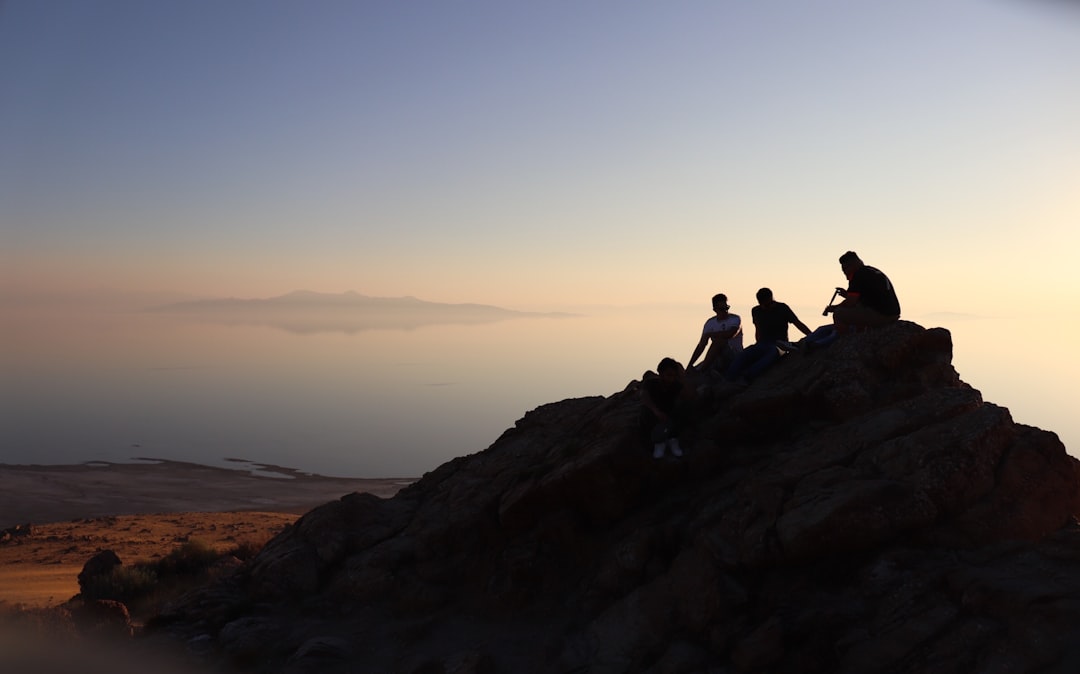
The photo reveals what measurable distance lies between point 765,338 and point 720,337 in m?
0.85

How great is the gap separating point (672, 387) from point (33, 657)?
10511mm

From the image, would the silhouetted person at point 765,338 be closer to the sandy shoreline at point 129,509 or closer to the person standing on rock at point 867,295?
the person standing on rock at point 867,295

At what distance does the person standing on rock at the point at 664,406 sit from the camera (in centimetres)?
1221

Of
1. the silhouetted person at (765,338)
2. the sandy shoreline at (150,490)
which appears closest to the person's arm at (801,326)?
the silhouetted person at (765,338)

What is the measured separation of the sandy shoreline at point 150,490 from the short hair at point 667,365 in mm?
33083

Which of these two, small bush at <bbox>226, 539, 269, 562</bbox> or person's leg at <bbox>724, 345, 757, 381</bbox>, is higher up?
person's leg at <bbox>724, 345, 757, 381</bbox>

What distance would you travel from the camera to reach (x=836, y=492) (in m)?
9.66

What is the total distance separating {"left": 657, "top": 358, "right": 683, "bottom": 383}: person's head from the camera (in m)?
12.6

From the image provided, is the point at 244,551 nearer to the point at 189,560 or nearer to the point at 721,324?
the point at 189,560

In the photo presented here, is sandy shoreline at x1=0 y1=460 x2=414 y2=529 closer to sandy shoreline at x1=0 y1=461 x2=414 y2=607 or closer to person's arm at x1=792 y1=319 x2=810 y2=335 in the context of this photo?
sandy shoreline at x1=0 y1=461 x2=414 y2=607

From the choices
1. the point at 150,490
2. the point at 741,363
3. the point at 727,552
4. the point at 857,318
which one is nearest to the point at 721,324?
the point at 741,363

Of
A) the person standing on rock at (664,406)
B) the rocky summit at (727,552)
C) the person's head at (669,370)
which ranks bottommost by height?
the rocky summit at (727,552)

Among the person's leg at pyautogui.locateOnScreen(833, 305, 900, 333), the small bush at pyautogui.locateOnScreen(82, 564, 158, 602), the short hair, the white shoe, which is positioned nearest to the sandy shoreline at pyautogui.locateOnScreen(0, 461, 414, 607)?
the small bush at pyautogui.locateOnScreen(82, 564, 158, 602)

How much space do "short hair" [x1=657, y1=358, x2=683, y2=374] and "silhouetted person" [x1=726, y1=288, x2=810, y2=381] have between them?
65.4 inches
